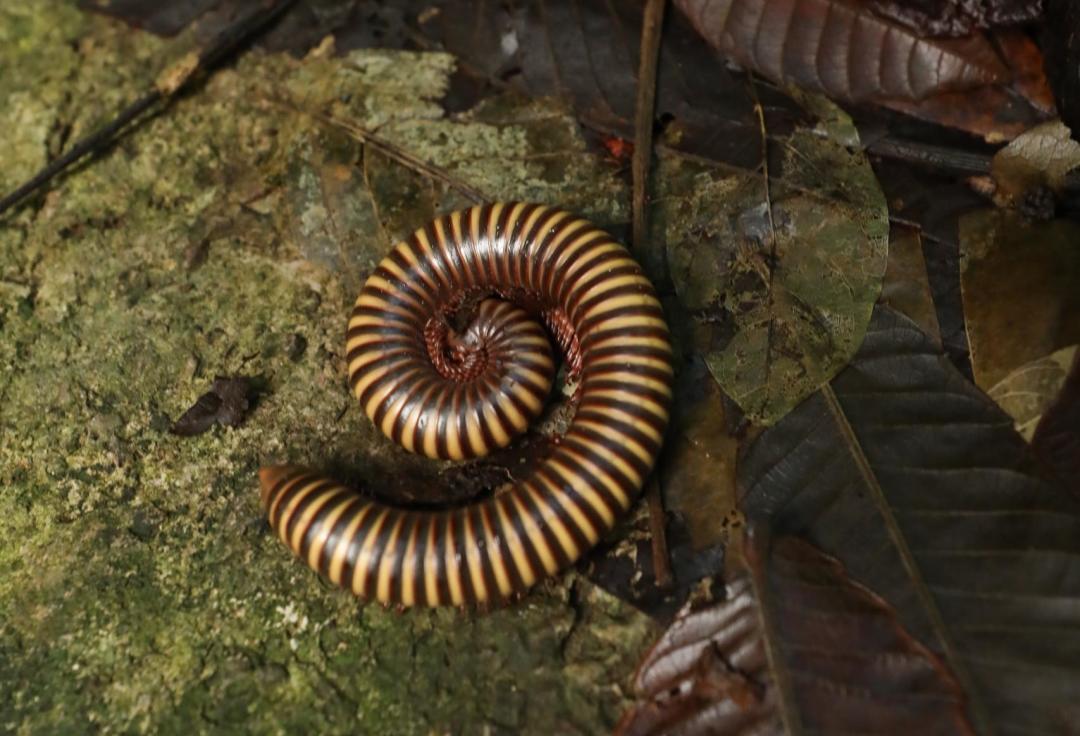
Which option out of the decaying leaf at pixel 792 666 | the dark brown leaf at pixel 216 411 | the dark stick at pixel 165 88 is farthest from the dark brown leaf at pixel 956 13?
the dark brown leaf at pixel 216 411

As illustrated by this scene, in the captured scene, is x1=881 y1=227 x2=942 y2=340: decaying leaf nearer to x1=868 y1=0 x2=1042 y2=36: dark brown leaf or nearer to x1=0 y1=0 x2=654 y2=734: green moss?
x1=868 y1=0 x2=1042 y2=36: dark brown leaf

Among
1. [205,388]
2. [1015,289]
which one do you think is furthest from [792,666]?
[205,388]

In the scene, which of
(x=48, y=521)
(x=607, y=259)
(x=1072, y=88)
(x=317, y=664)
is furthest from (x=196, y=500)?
(x=1072, y=88)

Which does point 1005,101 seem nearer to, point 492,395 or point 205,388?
point 492,395

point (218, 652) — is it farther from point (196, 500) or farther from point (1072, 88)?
point (1072, 88)

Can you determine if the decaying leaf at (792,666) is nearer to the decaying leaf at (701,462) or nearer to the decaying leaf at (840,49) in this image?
the decaying leaf at (701,462)

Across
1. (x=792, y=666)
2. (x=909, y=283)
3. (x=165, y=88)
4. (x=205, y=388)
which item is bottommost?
(x=205, y=388)
